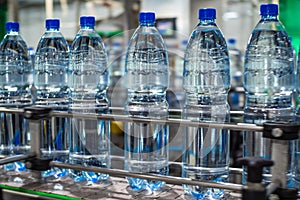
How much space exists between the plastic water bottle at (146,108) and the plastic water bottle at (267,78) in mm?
219

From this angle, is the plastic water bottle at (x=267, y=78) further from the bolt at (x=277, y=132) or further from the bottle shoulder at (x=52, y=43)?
the bottle shoulder at (x=52, y=43)

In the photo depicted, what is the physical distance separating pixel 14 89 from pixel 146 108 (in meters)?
0.47

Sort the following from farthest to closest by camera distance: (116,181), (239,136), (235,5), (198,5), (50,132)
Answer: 1. (235,5)
2. (198,5)
3. (239,136)
4. (50,132)
5. (116,181)

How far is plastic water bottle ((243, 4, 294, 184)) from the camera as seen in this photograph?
91 centimetres

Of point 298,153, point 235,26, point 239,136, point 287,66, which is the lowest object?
point 239,136

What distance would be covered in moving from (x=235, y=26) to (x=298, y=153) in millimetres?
3812

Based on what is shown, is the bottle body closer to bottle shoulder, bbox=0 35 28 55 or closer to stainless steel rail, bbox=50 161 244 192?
stainless steel rail, bbox=50 161 244 192

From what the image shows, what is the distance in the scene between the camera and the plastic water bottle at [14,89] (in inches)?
47.3

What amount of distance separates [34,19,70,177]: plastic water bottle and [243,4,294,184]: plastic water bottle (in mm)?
503

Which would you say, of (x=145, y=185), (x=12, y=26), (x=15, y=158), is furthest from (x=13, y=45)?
(x=145, y=185)

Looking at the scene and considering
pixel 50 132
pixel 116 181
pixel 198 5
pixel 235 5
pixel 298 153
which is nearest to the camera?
pixel 298 153

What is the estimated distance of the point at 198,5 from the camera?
3.88m

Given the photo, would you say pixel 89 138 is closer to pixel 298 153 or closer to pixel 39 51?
pixel 39 51

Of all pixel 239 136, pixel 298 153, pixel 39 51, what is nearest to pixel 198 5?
pixel 239 136
